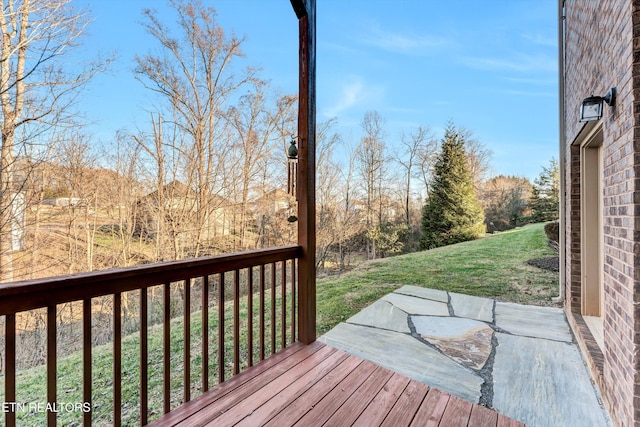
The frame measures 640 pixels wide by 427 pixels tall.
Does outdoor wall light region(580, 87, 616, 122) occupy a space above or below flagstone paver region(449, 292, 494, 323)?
above

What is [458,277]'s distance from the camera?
577 cm

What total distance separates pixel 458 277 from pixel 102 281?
5966 mm

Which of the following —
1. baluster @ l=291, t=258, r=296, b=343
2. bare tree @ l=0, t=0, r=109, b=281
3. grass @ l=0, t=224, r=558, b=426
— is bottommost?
grass @ l=0, t=224, r=558, b=426

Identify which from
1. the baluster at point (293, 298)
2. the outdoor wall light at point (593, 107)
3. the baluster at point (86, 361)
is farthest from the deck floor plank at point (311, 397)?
the outdoor wall light at point (593, 107)

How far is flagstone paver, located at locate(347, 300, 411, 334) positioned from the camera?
3.11 m

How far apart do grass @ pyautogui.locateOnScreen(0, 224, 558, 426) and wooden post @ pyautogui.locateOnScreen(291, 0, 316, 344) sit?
107 cm

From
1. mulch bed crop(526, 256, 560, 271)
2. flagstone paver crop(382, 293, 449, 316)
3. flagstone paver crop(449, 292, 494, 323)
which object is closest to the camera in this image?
flagstone paver crop(449, 292, 494, 323)

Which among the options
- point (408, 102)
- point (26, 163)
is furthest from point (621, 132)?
point (408, 102)

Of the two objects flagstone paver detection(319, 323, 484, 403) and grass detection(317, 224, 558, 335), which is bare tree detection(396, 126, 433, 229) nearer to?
grass detection(317, 224, 558, 335)

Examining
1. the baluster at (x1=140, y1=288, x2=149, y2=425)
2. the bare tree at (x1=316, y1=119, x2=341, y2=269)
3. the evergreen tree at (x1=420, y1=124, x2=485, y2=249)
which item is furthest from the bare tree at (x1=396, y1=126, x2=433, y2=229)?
the baluster at (x1=140, y1=288, x2=149, y2=425)

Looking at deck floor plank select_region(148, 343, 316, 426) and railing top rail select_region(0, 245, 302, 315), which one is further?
deck floor plank select_region(148, 343, 316, 426)

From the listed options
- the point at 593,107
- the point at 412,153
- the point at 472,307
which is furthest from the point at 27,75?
the point at 412,153

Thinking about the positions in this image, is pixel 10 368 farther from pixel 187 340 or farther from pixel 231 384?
pixel 231 384

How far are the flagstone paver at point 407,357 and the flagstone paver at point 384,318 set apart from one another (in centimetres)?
13
